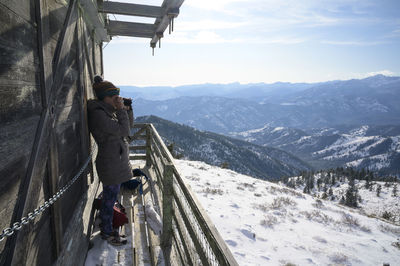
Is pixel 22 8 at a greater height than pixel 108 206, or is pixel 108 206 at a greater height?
pixel 22 8

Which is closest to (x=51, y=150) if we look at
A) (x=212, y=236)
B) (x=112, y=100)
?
(x=112, y=100)

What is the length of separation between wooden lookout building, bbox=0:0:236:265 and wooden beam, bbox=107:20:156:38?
54.6 inches

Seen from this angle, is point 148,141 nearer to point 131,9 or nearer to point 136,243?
point 136,243

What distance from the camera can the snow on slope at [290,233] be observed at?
22.1ft

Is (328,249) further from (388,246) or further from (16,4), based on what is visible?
(16,4)

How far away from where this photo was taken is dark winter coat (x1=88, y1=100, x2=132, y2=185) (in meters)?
3.34

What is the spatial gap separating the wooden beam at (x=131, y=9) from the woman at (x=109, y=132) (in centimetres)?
152

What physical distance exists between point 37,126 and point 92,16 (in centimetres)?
323

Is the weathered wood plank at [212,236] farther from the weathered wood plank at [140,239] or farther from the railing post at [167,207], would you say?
the weathered wood plank at [140,239]

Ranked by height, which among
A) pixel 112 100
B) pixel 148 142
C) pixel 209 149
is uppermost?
pixel 112 100

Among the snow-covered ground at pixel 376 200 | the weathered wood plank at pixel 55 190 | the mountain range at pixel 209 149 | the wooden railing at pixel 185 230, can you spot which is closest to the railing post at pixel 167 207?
the wooden railing at pixel 185 230

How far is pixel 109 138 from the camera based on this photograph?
3.44m

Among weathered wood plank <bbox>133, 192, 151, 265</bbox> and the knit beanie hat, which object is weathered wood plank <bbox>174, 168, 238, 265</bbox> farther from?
the knit beanie hat

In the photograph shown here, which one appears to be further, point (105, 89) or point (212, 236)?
point (105, 89)
